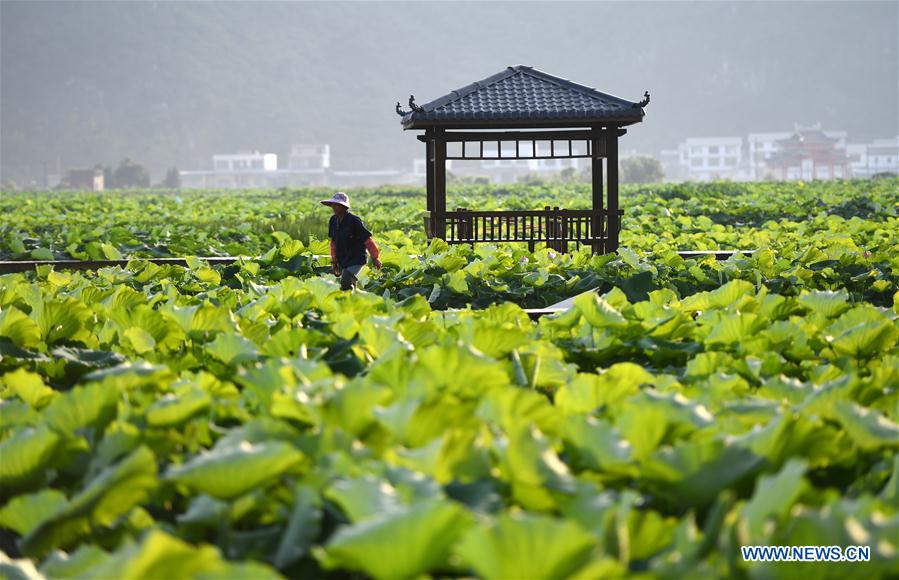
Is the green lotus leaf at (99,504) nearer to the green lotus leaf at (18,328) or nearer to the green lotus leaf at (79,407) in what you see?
the green lotus leaf at (79,407)

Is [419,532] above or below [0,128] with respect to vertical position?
below

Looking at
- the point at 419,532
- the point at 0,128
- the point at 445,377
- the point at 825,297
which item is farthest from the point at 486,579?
the point at 0,128

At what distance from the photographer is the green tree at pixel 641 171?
97250 mm

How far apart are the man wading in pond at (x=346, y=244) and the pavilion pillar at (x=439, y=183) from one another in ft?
12.3

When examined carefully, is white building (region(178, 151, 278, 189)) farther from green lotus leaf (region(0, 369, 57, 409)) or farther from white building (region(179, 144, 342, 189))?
green lotus leaf (region(0, 369, 57, 409))

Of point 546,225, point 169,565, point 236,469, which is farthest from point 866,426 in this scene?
point 546,225

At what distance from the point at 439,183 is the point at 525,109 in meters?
1.25

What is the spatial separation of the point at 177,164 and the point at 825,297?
197 meters

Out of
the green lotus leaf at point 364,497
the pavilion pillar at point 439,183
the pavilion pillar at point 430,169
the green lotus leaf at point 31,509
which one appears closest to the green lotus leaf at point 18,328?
the green lotus leaf at point 31,509

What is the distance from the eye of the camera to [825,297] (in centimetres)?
335

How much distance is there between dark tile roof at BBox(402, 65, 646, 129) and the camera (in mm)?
12508

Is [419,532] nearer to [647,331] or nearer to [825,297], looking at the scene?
[647,331]

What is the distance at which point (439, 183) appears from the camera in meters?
12.8

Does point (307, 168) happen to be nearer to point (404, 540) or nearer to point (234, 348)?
point (234, 348)
